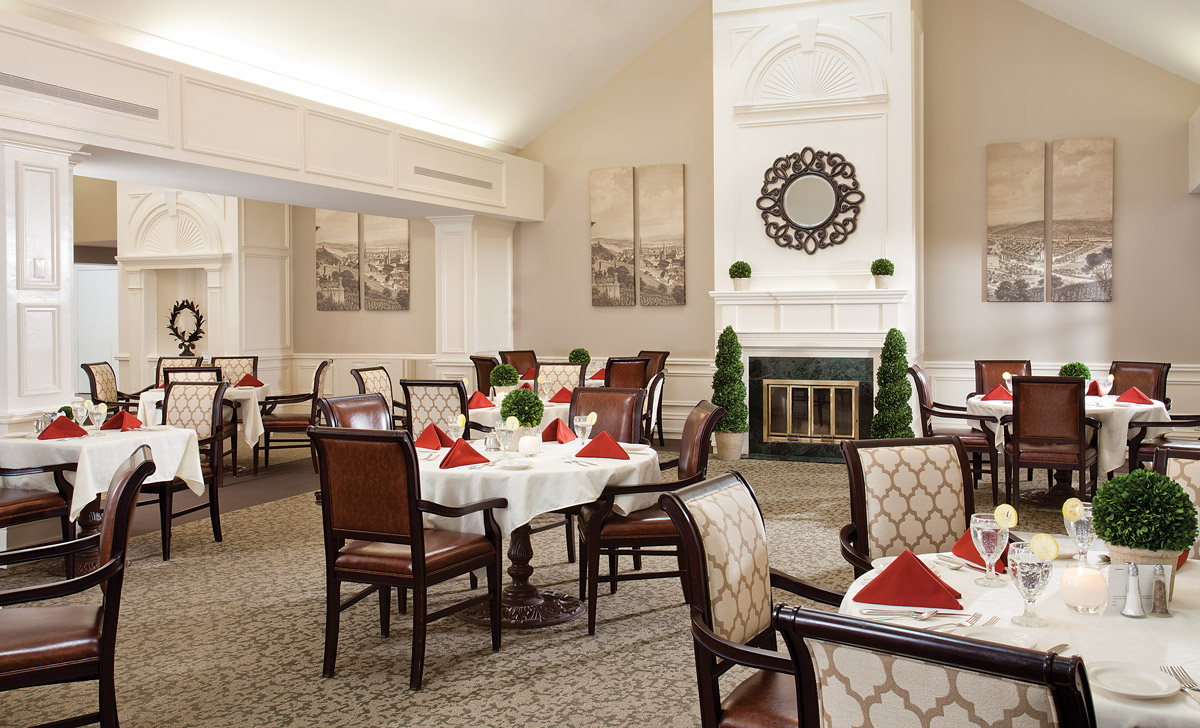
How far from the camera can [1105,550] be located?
7.96 feet

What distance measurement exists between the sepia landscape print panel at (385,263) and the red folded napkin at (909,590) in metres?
9.50

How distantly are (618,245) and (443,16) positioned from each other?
3.31m

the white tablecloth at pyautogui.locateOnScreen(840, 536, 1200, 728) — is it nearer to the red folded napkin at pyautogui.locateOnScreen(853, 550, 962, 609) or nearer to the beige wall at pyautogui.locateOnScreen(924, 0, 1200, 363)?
the red folded napkin at pyautogui.locateOnScreen(853, 550, 962, 609)

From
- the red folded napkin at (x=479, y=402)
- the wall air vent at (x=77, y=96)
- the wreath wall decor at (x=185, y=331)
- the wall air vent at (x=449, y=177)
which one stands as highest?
the wall air vent at (x=449, y=177)

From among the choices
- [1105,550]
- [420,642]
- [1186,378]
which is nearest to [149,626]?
[420,642]

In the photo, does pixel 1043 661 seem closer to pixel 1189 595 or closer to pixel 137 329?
pixel 1189 595

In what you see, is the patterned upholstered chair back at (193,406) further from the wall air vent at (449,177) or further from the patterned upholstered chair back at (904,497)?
the patterned upholstered chair back at (904,497)

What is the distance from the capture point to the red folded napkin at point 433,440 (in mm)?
4215

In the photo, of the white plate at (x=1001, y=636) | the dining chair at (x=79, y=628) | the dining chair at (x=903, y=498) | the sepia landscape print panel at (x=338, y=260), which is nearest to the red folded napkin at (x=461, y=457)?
the dining chair at (x=79, y=628)

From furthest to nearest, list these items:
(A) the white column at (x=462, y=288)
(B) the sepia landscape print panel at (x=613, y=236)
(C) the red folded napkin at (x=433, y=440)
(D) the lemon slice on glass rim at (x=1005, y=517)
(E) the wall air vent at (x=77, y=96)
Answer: (B) the sepia landscape print panel at (x=613, y=236) < (A) the white column at (x=462, y=288) < (E) the wall air vent at (x=77, y=96) < (C) the red folded napkin at (x=433, y=440) < (D) the lemon slice on glass rim at (x=1005, y=517)

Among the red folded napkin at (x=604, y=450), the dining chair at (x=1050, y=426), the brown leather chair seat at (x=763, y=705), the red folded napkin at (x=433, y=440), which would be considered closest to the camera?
the brown leather chair seat at (x=763, y=705)

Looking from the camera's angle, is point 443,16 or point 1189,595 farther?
point 443,16

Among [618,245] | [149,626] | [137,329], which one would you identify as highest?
[618,245]

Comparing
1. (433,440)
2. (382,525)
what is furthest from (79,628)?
(433,440)
